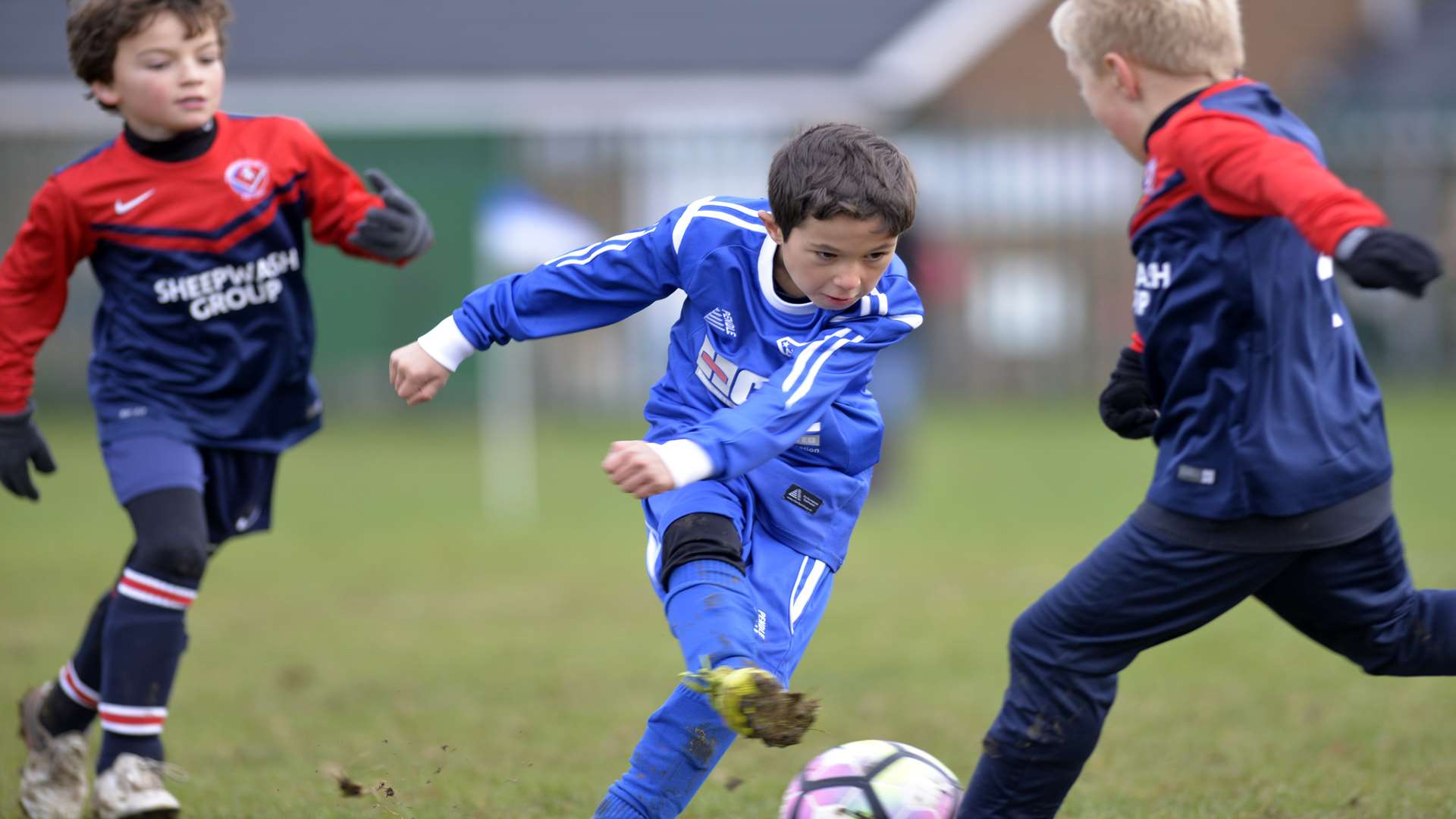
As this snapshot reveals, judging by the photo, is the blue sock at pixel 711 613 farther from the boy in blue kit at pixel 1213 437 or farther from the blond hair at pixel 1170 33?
the blond hair at pixel 1170 33

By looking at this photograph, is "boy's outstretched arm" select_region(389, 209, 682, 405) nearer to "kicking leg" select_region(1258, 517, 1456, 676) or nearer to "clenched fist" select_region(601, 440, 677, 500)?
"clenched fist" select_region(601, 440, 677, 500)

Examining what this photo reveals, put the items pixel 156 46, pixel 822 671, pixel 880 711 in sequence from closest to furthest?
pixel 156 46 < pixel 880 711 < pixel 822 671

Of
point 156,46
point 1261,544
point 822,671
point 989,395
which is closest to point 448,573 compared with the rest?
point 822,671

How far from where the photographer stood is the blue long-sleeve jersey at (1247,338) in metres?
3.17

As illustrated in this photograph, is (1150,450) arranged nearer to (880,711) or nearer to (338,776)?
(880,711)

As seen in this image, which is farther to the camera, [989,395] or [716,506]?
[989,395]

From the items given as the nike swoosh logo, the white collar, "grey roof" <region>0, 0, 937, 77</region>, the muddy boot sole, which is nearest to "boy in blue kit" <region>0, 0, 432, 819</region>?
the nike swoosh logo

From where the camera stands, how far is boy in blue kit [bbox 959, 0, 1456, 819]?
125 inches

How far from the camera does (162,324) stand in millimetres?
4406

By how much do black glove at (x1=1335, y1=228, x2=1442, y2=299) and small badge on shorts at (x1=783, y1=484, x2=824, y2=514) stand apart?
1.34 meters

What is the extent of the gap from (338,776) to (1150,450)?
427 inches

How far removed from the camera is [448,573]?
888 centimetres

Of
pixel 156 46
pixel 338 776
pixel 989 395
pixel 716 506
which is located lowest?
pixel 989 395

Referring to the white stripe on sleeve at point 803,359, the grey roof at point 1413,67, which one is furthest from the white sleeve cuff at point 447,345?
the grey roof at point 1413,67
